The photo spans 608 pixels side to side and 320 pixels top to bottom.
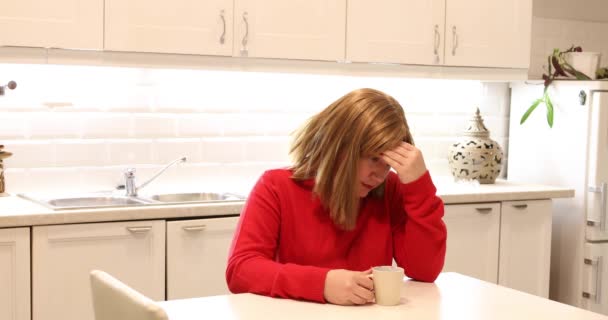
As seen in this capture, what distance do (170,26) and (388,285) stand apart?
1.90 meters

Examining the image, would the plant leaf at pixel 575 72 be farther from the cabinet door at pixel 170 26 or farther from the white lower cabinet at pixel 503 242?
the cabinet door at pixel 170 26

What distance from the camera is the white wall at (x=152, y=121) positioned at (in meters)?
3.56

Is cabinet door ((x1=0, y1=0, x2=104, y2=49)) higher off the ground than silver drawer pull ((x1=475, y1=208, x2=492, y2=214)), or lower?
higher

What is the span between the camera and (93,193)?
144 inches

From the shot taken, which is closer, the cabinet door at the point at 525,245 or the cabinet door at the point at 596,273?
the cabinet door at the point at 525,245

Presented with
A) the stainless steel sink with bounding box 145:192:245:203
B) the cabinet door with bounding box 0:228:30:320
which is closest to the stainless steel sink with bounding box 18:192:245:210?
the stainless steel sink with bounding box 145:192:245:203

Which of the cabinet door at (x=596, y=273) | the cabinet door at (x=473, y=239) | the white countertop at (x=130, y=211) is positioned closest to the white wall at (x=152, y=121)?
the white countertop at (x=130, y=211)

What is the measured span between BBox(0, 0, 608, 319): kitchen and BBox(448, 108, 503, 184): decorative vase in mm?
247

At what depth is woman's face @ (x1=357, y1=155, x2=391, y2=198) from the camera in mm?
2104

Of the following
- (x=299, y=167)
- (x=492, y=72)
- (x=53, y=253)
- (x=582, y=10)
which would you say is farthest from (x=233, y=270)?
(x=582, y=10)

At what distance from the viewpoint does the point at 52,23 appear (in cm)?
318

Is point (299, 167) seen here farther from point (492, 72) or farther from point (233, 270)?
point (492, 72)

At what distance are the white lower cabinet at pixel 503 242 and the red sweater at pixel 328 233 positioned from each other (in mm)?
1683

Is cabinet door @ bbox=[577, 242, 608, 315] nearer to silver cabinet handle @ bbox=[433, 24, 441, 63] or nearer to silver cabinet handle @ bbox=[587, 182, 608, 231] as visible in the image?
silver cabinet handle @ bbox=[587, 182, 608, 231]
